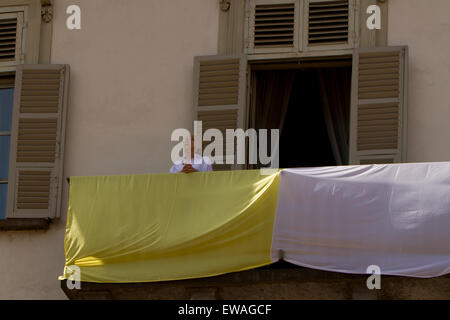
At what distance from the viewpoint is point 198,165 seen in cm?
1221

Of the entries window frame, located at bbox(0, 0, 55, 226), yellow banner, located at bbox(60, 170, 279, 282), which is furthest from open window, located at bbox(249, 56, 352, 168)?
window frame, located at bbox(0, 0, 55, 226)

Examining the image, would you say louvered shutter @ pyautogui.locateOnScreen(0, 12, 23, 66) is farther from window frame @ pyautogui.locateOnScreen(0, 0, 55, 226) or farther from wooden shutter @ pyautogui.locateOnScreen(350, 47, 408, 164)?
wooden shutter @ pyautogui.locateOnScreen(350, 47, 408, 164)

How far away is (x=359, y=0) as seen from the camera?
13.0m

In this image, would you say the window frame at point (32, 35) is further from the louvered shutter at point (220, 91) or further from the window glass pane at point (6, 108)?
the louvered shutter at point (220, 91)

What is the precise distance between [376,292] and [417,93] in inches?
92.2

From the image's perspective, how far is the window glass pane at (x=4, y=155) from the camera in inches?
532

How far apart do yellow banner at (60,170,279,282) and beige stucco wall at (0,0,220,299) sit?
38.5 inches

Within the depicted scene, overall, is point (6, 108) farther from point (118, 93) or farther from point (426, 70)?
point (426, 70)

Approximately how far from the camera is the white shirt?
1220 cm

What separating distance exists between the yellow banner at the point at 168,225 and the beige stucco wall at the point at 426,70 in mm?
1768

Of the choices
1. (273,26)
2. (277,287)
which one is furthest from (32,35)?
(277,287)

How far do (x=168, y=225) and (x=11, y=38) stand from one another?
10.9 ft

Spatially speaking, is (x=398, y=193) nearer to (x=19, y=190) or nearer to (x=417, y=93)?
(x=417, y=93)
